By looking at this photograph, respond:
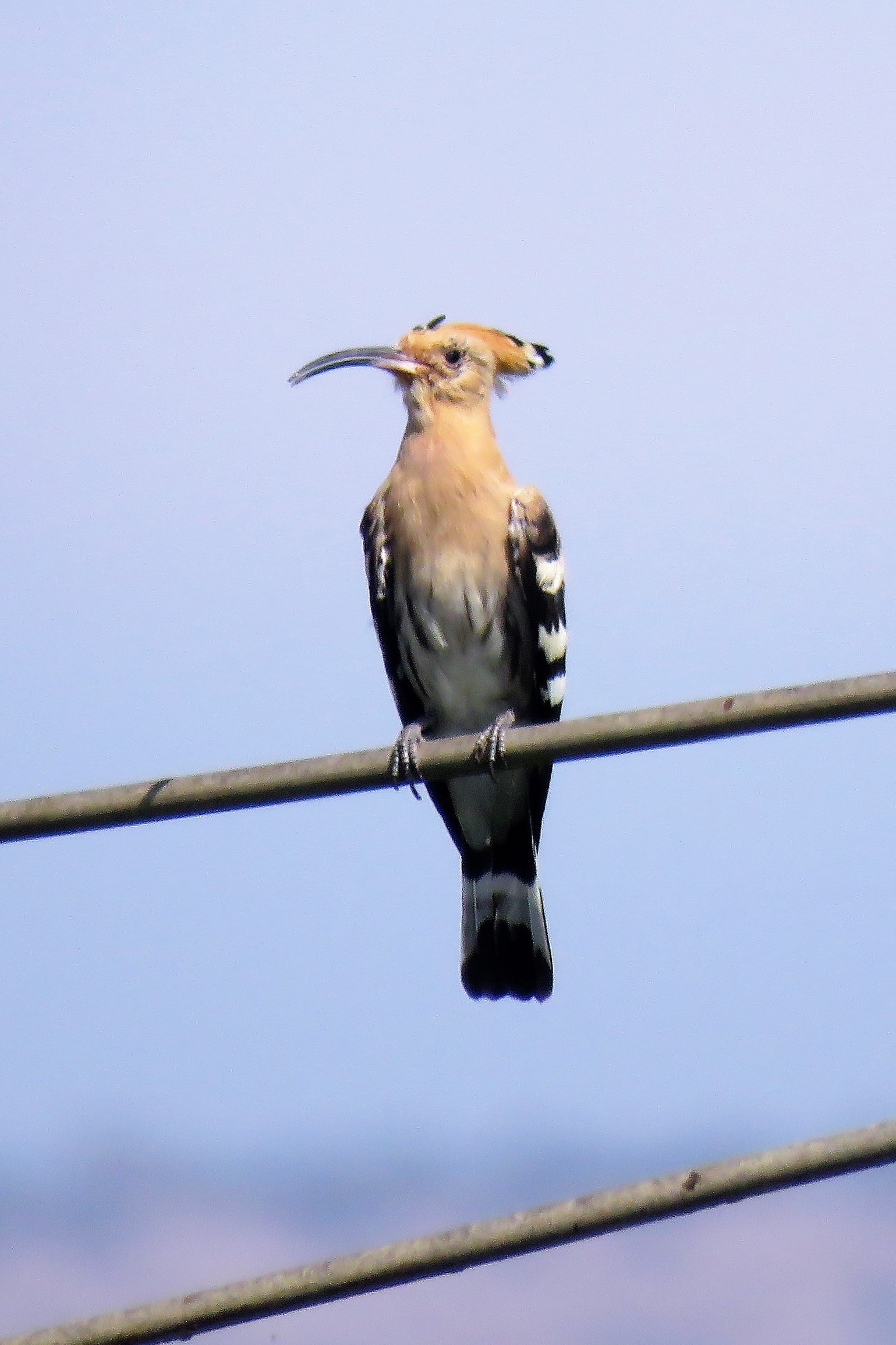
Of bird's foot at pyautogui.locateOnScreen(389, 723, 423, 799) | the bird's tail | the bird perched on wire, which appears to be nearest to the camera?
bird's foot at pyautogui.locateOnScreen(389, 723, 423, 799)

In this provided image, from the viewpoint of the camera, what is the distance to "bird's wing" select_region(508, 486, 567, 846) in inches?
159

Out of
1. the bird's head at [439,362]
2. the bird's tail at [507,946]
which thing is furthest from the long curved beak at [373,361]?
the bird's tail at [507,946]

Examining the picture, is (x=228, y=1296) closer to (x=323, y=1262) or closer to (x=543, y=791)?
(x=323, y=1262)

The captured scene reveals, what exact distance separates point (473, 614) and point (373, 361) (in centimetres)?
82

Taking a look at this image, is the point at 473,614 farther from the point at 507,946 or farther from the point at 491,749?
the point at 491,749

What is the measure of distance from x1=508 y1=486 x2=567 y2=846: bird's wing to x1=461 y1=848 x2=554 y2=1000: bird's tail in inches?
18.8

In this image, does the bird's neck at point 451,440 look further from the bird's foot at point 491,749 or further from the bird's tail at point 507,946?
the bird's foot at point 491,749

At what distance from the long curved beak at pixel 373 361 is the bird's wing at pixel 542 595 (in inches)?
20.8

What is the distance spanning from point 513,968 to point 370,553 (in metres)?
1.07

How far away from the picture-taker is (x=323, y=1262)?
1.86 m

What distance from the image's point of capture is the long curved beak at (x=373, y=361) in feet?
14.5

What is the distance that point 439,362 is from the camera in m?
4.41

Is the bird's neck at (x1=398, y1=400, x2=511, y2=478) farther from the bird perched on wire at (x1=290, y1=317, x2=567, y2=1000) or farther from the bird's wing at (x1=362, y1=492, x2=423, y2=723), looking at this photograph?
the bird's wing at (x1=362, y1=492, x2=423, y2=723)

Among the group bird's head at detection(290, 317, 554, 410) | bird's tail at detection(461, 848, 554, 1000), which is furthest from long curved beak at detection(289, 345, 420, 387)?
bird's tail at detection(461, 848, 554, 1000)
